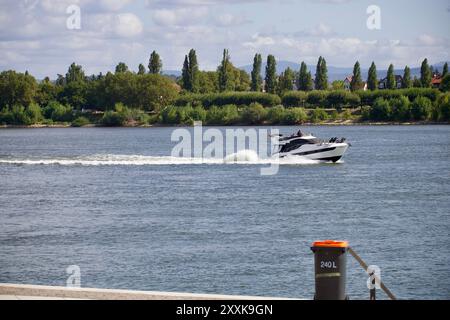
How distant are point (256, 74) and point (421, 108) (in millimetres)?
41799

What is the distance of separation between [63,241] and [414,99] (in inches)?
5616

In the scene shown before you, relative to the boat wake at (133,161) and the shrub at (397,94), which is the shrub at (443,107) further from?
the boat wake at (133,161)

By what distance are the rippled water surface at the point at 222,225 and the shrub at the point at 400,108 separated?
95.9 m

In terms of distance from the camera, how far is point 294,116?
167875 millimetres

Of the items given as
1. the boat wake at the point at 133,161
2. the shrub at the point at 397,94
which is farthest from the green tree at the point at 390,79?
the boat wake at the point at 133,161

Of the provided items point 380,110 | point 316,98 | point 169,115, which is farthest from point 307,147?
point 169,115

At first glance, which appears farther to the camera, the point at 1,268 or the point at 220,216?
the point at 220,216

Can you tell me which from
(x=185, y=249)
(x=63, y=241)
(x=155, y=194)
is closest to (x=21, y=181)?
(x=155, y=194)

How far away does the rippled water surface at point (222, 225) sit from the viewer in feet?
88.7

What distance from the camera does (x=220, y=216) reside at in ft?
134

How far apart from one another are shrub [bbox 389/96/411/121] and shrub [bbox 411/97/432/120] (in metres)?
0.94

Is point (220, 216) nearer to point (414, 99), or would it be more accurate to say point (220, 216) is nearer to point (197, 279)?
point (197, 279)

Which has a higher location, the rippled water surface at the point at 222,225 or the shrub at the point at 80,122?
the rippled water surface at the point at 222,225
